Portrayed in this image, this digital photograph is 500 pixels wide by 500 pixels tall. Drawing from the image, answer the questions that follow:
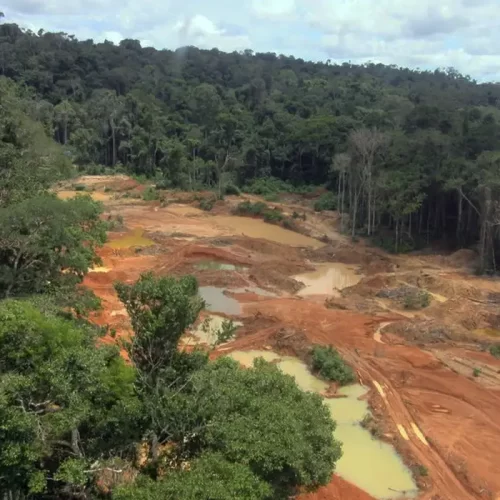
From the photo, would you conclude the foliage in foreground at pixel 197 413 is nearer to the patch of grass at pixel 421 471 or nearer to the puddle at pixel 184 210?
the patch of grass at pixel 421 471

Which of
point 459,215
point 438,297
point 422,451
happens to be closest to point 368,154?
point 459,215

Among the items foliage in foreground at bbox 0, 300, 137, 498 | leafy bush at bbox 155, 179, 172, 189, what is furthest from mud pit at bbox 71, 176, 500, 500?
leafy bush at bbox 155, 179, 172, 189

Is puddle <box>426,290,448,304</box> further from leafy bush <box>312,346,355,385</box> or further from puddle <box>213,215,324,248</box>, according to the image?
puddle <box>213,215,324,248</box>

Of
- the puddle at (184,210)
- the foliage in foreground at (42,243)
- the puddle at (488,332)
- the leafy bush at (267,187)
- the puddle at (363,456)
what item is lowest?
the puddle at (363,456)

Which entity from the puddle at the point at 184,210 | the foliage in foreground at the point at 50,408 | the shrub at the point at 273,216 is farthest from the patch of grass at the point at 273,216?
the foliage in foreground at the point at 50,408

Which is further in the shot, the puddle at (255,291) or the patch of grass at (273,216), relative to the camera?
the patch of grass at (273,216)

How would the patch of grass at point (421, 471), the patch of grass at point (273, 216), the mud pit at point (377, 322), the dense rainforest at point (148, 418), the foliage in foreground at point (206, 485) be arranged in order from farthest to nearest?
the patch of grass at point (273, 216) < the mud pit at point (377, 322) < the patch of grass at point (421, 471) < the dense rainforest at point (148, 418) < the foliage in foreground at point (206, 485)

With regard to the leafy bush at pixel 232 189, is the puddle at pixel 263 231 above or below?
below
